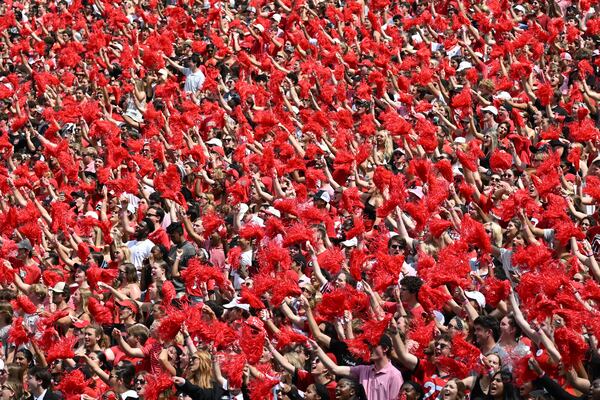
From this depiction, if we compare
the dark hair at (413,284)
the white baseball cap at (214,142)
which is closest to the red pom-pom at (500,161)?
the dark hair at (413,284)

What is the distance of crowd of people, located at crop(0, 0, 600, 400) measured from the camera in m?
8.20

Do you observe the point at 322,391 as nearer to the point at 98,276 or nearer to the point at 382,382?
the point at 382,382

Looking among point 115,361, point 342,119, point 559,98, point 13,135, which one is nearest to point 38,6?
point 13,135

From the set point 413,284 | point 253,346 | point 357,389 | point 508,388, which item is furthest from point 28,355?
point 508,388

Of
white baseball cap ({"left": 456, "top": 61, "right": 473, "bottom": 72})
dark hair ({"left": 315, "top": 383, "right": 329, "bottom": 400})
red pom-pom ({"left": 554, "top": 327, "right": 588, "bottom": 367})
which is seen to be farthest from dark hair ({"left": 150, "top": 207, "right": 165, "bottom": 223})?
red pom-pom ({"left": 554, "top": 327, "right": 588, "bottom": 367})

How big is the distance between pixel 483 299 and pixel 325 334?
118cm

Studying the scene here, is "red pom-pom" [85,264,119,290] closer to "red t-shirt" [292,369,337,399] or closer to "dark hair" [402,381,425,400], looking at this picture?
"red t-shirt" [292,369,337,399]

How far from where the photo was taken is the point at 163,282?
10.3 m

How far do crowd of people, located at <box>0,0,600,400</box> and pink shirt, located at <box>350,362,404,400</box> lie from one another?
14mm

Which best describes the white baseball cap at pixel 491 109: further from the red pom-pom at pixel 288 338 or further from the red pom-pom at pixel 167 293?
the red pom-pom at pixel 288 338

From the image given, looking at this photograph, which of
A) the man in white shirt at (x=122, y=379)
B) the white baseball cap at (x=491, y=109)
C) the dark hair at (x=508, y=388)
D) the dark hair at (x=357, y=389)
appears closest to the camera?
the dark hair at (x=508, y=388)

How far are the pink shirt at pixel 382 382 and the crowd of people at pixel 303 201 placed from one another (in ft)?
0.05

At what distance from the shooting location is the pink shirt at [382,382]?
25.6 ft

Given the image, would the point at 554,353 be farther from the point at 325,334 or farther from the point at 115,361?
the point at 115,361
